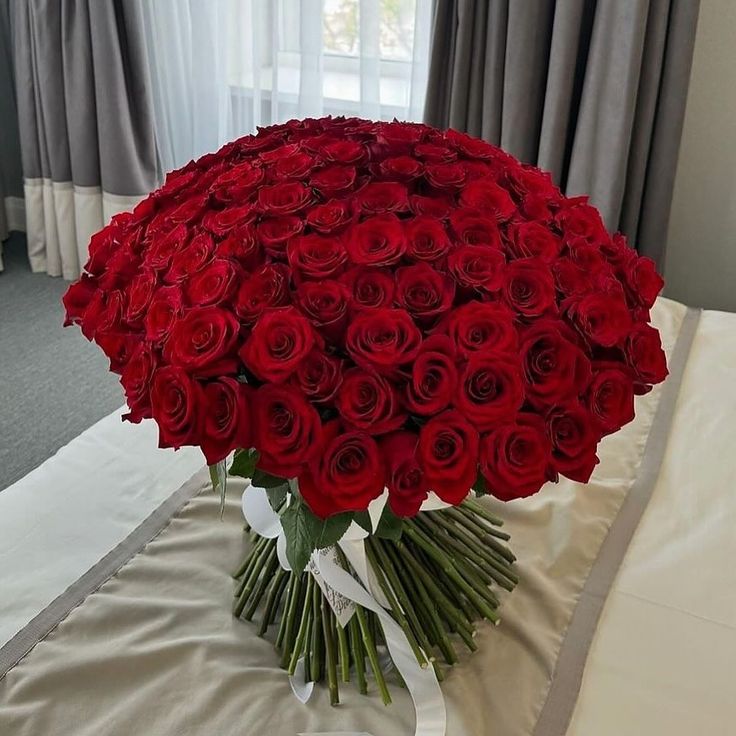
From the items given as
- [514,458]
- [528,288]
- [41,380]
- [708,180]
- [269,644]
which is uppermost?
[528,288]

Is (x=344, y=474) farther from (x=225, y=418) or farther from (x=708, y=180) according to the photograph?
(x=708, y=180)

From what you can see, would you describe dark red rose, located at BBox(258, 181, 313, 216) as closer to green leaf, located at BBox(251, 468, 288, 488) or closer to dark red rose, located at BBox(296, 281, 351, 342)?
dark red rose, located at BBox(296, 281, 351, 342)

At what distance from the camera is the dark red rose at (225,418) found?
0.62 meters

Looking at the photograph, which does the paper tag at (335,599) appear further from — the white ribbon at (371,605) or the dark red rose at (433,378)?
the dark red rose at (433,378)

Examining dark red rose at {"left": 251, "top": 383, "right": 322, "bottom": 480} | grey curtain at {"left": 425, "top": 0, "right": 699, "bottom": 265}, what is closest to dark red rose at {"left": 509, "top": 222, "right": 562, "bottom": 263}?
dark red rose at {"left": 251, "top": 383, "right": 322, "bottom": 480}

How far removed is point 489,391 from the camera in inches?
24.5

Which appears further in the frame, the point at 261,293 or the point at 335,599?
the point at 335,599

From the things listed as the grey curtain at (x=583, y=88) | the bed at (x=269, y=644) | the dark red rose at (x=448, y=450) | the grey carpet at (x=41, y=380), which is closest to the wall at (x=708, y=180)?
the grey curtain at (x=583, y=88)

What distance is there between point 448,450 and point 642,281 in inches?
10.9

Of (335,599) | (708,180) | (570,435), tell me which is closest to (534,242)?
(570,435)

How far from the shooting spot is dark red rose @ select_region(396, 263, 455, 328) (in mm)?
Result: 643

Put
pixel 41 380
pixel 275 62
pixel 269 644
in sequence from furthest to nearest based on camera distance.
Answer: pixel 275 62 → pixel 41 380 → pixel 269 644

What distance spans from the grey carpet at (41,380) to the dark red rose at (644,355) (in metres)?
1.70

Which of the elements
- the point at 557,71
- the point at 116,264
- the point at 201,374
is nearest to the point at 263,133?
the point at 116,264
